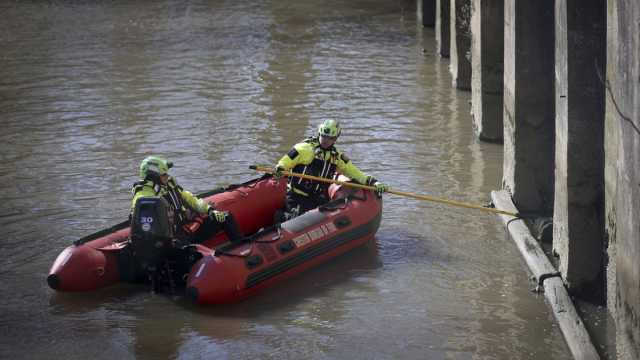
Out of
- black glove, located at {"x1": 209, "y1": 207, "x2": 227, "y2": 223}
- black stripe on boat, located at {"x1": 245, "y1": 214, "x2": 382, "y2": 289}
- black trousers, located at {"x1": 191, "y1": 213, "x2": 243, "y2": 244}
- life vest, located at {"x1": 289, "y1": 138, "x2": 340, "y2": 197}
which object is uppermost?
life vest, located at {"x1": 289, "y1": 138, "x2": 340, "y2": 197}

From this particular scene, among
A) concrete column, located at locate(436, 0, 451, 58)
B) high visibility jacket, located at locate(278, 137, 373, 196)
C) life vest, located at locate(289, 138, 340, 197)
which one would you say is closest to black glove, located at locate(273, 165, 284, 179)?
high visibility jacket, located at locate(278, 137, 373, 196)

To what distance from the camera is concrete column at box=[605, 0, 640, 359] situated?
23.1 ft

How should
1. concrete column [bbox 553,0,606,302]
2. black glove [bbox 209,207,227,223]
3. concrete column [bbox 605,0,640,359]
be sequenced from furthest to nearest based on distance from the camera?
black glove [bbox 209,207,227,223], concrete column [bbox 553,0,606,302], concrete column [bbox 605,0,640,359]

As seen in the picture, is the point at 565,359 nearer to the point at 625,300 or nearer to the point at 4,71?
the point at 625,300

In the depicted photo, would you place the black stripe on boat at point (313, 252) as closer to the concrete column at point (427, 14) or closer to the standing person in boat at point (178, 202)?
the standing person in boat at point (178, 202)

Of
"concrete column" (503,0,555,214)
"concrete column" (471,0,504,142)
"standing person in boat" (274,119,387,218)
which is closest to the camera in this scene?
"standing person in boat" (274,119,387,218)

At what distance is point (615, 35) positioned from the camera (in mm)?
7613

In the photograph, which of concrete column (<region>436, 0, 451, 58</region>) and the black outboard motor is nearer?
the black outboard motor

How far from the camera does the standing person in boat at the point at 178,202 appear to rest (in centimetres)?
1020

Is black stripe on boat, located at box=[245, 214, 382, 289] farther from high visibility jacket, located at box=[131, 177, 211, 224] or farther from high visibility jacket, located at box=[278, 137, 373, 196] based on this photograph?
high visibility jacket, located at box=[131, 177, 211, 224]

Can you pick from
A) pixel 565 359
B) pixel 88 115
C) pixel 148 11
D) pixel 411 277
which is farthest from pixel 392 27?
pixel 565 359

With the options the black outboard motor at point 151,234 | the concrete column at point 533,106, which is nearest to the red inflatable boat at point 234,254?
the black outboard motor at point 151,234

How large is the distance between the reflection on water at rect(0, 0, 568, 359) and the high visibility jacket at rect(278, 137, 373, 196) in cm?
79

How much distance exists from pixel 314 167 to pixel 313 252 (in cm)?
114
